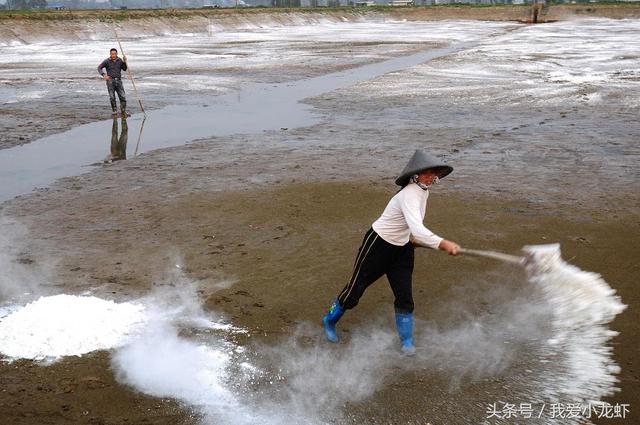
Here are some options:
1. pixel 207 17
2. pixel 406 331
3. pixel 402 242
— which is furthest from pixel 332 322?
pixel 207 17

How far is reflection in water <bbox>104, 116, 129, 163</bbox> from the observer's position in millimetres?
12719

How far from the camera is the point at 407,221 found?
4996 mm

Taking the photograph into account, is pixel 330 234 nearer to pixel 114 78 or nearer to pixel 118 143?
pixel 118 143

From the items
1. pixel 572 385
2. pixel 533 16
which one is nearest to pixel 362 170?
pixel 572 385

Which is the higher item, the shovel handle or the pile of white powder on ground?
the shovel handle

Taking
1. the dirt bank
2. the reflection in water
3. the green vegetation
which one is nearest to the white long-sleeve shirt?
the reflection in water

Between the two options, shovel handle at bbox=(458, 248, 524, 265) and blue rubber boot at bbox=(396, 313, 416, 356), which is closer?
shovel handle at bbox=(458, 248, 524, 265)

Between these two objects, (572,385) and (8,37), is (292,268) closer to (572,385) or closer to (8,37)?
(572,385)

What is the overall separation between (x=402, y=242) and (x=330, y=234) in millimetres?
2977

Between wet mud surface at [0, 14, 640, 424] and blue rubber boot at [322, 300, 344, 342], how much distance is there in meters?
0.11

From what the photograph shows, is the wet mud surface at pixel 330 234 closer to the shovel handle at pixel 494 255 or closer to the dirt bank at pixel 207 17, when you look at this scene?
the shovel handle at pixel 494 255

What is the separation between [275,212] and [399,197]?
4168mm

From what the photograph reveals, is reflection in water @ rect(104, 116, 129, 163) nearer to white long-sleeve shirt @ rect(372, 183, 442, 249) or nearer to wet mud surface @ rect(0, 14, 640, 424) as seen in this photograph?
wet mud surface @ rect(0, 14, 640, 424)

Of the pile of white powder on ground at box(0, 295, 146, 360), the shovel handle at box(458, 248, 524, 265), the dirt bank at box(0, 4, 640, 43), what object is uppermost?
the shovel handle at box(458, 248, 524, 265)
